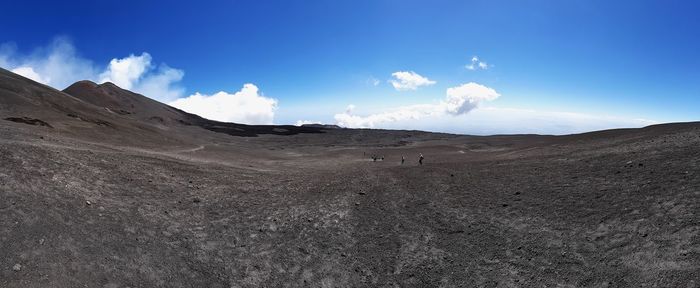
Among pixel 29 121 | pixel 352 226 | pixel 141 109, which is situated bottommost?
pixel 352 226

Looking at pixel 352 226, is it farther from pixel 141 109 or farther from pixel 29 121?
pixel 141 109

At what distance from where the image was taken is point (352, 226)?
15.0 meters

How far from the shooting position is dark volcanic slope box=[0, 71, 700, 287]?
10359 mm

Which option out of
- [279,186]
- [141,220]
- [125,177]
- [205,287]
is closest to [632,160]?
[279,186]

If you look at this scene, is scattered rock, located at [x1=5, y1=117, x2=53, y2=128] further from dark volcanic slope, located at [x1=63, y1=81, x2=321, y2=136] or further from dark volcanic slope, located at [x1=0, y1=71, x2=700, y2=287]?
dark volcanic slope, located at [x1=63, y1=81, x2=321, y2=136]

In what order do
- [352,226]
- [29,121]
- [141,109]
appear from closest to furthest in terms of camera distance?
[352,226] → [29,121] → [141,109]

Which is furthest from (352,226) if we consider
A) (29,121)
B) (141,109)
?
(141,109)

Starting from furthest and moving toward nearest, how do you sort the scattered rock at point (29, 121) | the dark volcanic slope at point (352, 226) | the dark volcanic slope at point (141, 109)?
the dark volcanic slope at point (141, 109) → the scattered rock at point (29, 121) → the dark volcanic slope at point (352, 226)

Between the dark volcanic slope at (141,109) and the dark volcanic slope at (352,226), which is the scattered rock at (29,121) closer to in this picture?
the dark volcanic slope at (352,226)

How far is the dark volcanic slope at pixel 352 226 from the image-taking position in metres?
10.4

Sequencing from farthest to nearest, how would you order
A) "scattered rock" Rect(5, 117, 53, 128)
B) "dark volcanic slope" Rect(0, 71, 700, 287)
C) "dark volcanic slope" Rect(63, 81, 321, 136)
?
"dark volcanic slope" Rect(63, 81, 321, 136), "scattered rock" Rect(5, 117, 53, 128), "dark volcanic slope" Rect(0, 71, 700, 287)

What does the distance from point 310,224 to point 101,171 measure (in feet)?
33.9

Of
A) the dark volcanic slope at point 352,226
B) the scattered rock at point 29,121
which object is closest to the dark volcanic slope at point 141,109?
the scattered rock at point 29,121

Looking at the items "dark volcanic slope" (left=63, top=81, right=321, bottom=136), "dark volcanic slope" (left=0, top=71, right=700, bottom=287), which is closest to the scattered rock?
"dark volcanic slope" (left=0, top=71, right=700, bottom=287)
